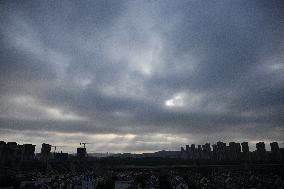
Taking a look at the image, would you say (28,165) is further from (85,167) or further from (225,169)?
(225,169)

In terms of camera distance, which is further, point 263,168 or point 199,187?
point 263,168

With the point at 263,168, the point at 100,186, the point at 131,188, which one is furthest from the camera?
the point at 263,168

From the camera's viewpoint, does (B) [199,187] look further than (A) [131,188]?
Yes

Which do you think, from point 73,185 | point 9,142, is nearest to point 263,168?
point 73,185

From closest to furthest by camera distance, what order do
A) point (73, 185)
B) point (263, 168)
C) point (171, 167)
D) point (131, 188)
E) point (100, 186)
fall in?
1. point (131, 188)
2. point (73, 185)
3. point (100, 186)
4. point (263, 168)
5. point (171, 167)

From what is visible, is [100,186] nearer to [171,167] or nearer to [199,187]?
[199,187]

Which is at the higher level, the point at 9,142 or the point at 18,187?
the point at 9,142

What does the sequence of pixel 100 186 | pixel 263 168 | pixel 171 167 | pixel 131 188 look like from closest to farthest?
1. pixel 131 188
2. pixel 100 186
3. pixel 263 168
4. pixel 171 167

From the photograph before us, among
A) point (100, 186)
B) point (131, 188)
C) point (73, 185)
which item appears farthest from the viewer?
point (100, 186)

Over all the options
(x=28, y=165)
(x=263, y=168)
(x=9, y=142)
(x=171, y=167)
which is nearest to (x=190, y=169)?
(x=171, y=167)
